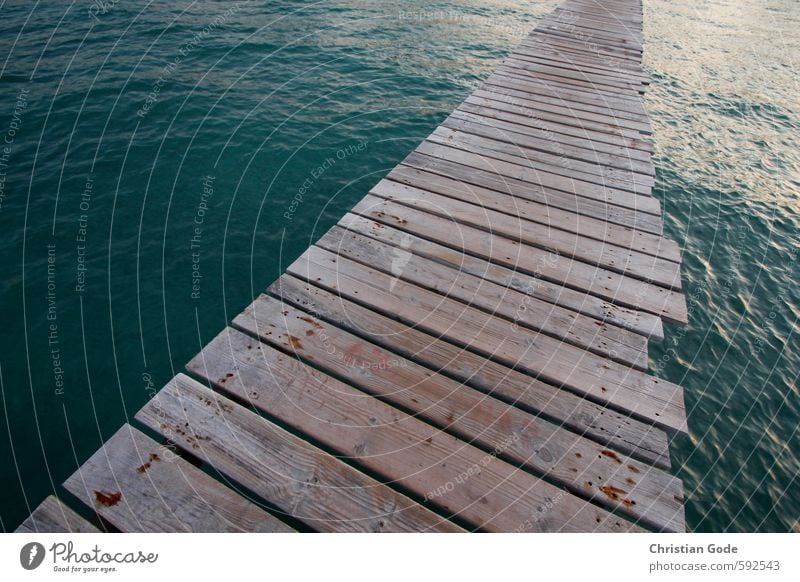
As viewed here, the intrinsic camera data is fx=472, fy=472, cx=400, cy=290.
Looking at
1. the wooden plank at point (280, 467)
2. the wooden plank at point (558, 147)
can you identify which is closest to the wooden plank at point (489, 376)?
the wooden plank at point (280, 467)

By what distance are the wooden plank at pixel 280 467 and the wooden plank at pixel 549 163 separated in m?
5.45

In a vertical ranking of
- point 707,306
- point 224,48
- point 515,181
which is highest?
point 224,48

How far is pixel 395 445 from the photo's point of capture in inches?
150

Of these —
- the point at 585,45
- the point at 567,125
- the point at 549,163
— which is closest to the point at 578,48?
the point at 585,45

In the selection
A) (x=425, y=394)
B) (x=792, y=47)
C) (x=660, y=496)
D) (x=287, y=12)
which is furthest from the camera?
(x=792, y=47)

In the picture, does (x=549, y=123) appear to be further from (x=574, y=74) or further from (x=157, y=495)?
(x=157, y=495)

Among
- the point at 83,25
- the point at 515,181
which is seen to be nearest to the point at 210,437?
the point at 515,181

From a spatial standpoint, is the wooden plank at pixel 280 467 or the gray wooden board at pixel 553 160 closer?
the wooden plank at pixel 280 467

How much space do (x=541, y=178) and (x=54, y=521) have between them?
6834 mm

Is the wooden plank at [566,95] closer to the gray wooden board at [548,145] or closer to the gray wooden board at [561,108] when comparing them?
the gray wooden board at [561,108]

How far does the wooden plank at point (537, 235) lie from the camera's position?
18.4ft

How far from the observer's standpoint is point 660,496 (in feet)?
11.6

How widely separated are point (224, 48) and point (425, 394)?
1300 cm

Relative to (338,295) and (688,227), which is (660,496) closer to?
(338,295)
